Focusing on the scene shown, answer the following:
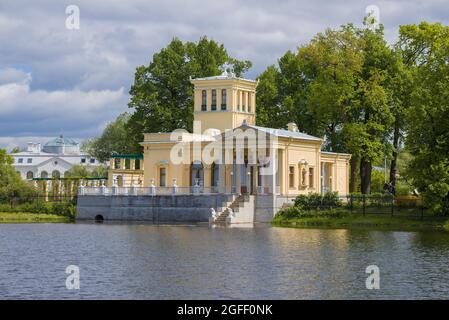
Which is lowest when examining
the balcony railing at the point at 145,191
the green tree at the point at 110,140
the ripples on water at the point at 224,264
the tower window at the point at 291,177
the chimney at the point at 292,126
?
the ripples on water at the point at 224,264

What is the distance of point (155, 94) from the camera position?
88.9 m

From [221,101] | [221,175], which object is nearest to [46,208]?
[221,175]

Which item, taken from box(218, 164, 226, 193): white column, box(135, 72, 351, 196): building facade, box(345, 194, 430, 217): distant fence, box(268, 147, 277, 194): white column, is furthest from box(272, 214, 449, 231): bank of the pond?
box(218, 164, 226, 193): white column

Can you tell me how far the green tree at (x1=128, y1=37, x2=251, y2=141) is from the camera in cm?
8969

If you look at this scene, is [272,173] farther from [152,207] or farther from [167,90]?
[167,90]

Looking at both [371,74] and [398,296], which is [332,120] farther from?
[398,296]

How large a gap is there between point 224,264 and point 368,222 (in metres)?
27.8

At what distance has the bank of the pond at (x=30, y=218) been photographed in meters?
77.8

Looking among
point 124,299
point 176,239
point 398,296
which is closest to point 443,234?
point 176,239

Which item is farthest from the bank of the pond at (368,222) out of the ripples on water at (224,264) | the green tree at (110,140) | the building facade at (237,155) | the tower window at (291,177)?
the green tree at (110,140)

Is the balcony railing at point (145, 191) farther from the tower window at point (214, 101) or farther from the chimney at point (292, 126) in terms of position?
the tower window at point (214, 101)

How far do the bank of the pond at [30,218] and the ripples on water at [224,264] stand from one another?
1791 centimetres

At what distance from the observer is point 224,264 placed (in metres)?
40.3

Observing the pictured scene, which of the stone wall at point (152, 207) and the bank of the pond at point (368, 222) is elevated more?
the stone wall at point (152, 207)
